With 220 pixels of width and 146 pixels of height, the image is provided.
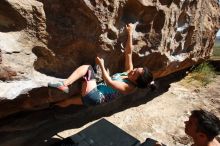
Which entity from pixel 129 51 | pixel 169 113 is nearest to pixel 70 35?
pixel 129 51

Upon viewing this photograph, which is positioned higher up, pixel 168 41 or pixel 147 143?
pixel 168 41

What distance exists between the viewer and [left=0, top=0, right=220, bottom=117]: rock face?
3006 millimetres

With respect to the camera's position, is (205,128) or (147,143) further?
(147,143)

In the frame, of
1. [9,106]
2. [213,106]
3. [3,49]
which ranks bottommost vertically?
[213,106]

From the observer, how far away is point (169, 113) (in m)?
5.62

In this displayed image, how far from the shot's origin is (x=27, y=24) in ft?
10.0

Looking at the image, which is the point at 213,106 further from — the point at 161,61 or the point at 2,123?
the point at 2,123

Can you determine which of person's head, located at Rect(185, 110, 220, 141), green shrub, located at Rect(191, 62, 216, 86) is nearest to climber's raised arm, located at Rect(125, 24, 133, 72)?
person's head, located at Rect(185, 110, 220, 141)

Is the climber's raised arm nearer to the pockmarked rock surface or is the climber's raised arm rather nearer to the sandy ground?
the pockmarked rock surface

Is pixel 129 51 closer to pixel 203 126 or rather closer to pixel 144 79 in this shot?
pixel 144 79

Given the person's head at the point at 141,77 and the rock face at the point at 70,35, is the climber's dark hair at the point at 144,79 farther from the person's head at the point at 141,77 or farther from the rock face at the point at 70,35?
the rock face at the point at 70,35

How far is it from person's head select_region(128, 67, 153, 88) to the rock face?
409 millimetres

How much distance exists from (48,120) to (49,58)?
43.3 inches

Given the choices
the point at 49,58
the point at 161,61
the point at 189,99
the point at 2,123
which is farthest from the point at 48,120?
the point at 189,99
